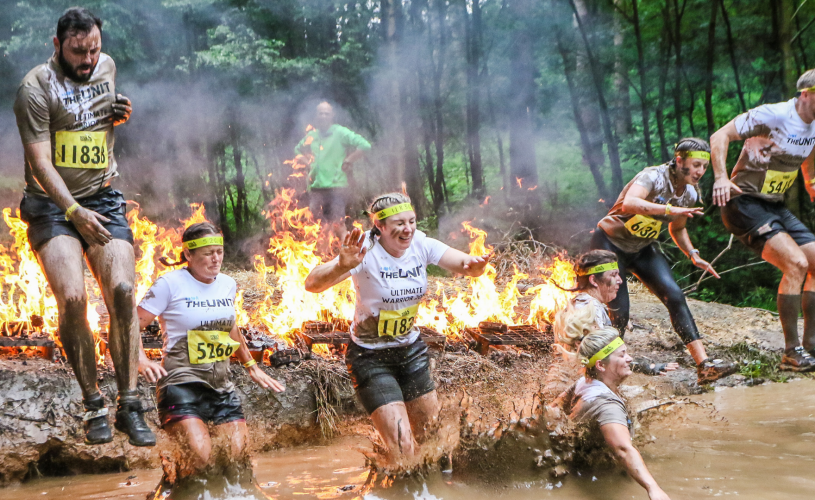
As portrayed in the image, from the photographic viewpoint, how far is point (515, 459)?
4.55 meters

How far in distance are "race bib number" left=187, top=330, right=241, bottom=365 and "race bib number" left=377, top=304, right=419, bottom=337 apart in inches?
38.8

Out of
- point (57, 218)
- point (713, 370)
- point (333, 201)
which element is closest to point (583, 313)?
point (713, 370)

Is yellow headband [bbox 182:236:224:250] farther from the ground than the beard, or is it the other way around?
the beard

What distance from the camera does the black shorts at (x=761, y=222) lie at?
19.4 ft

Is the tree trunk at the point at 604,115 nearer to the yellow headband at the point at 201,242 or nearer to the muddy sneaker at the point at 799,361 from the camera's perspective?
the muddy sneaker at the point at 799,361

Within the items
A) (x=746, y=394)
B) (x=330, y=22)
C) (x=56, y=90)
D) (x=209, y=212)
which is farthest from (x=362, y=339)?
(x=330, y=22)

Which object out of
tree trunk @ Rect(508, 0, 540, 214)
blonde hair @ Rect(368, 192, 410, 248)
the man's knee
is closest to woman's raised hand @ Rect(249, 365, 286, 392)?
the man's knee

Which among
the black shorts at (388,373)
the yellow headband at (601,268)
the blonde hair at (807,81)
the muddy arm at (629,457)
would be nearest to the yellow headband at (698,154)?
the blonde hair at (807,81)

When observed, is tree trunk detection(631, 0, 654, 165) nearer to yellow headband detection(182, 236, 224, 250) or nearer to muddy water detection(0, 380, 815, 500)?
muddy water detection(0, 380, 815, 500)

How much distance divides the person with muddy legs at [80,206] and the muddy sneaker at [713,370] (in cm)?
461

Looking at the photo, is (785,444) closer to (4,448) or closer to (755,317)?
(755,317)

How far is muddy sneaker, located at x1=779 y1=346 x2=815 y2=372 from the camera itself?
5.62 m

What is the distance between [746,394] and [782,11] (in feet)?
29.3

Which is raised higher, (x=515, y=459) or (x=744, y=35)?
(x=744, y=35)
